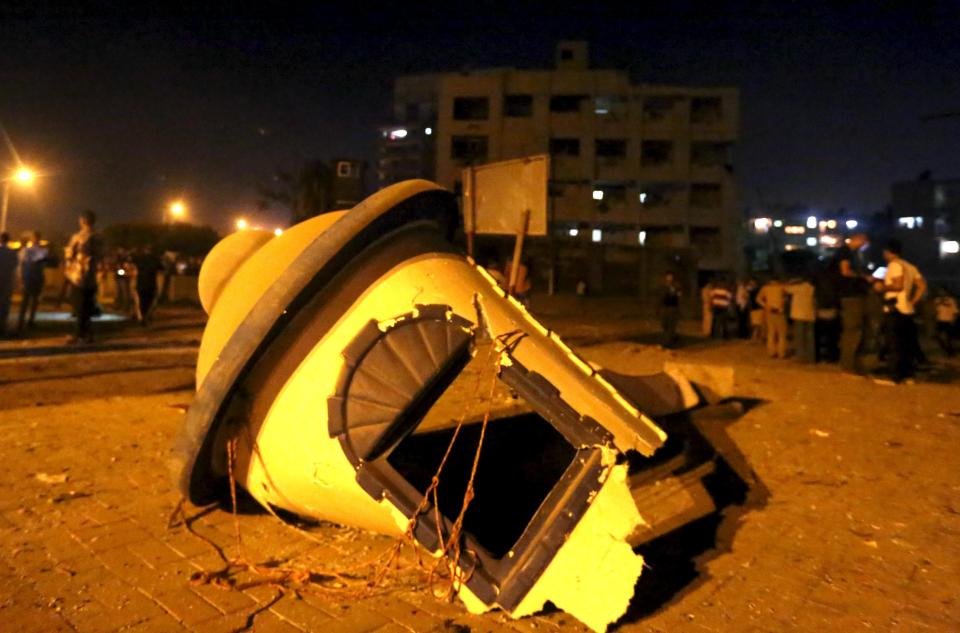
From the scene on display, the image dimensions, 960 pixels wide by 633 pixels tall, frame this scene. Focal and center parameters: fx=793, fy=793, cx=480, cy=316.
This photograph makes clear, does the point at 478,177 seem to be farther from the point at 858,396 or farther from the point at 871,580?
the point at 858,396

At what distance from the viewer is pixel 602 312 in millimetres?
30656

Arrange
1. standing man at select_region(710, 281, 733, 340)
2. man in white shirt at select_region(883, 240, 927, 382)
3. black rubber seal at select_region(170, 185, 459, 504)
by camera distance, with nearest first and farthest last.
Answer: black rubber seal at select_region(170, 185, 459, 504), man in white shirt at select_region(883, 240, 927, 382), standing man at select_region(710, 281, 733, 340)

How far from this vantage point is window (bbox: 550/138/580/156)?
4962 cm

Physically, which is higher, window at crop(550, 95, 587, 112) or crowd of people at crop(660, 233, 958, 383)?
window at crop(550, 95, 587, 112)

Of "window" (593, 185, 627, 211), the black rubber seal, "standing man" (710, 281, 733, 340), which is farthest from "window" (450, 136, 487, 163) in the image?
the black rubber seal

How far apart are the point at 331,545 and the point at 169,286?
22.8m

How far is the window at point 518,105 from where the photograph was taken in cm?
4966

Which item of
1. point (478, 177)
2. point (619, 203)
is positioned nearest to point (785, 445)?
point (478, 177)

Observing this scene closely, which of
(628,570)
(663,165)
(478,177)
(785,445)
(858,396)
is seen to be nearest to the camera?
(628,570)

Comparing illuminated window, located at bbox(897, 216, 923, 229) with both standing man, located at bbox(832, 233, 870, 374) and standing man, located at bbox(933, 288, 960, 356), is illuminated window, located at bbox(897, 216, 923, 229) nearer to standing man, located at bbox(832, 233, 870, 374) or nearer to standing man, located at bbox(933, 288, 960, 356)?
standing man, located at bbox(933, 288, 960, 356)

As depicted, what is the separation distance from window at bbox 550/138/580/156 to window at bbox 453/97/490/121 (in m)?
4.59

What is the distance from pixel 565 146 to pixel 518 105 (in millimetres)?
3913

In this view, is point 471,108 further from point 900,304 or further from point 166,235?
point 900,304

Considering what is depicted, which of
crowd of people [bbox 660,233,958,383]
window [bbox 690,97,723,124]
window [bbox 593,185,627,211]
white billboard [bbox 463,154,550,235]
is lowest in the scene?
crowd of people [bbox 660,233,958,383]
